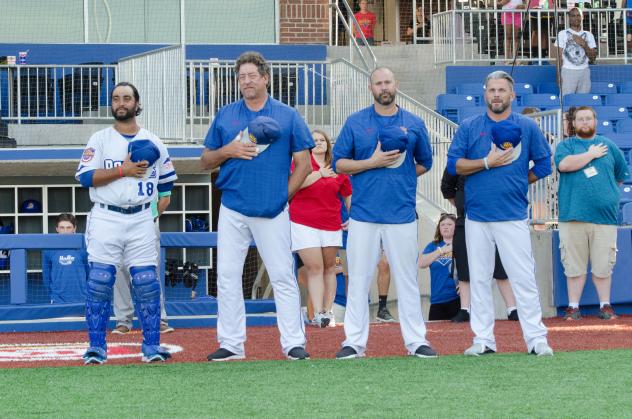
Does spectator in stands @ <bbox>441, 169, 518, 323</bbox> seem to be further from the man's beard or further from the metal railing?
the metal railing

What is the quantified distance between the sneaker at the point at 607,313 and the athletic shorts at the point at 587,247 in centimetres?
31

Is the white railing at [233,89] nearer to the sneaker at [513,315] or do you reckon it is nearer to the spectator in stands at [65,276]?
the spectator in stands at [65,276]

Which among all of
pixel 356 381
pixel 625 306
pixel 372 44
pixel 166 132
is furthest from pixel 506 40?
pixel 356 381

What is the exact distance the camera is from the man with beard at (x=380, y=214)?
28.9ft

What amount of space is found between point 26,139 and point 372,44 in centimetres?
807

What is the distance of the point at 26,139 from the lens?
60.0 ft

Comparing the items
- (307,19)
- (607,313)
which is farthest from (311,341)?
(307,19)

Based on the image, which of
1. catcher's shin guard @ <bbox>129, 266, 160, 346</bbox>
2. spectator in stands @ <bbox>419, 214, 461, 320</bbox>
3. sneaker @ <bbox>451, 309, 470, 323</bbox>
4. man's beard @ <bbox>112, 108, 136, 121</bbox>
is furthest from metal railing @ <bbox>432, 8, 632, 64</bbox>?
catcher's shin guard @ <bbox>129, 266, 160, 346</bbox>

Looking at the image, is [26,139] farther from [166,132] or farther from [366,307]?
[366,307]

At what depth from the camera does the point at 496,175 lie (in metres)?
8.89

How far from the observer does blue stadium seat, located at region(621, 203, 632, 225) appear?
14508 millimetres

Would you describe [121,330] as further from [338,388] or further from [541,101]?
[541,101]

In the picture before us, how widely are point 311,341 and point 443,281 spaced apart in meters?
2.88

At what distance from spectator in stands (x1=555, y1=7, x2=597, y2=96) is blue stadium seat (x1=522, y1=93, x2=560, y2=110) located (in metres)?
0.60
